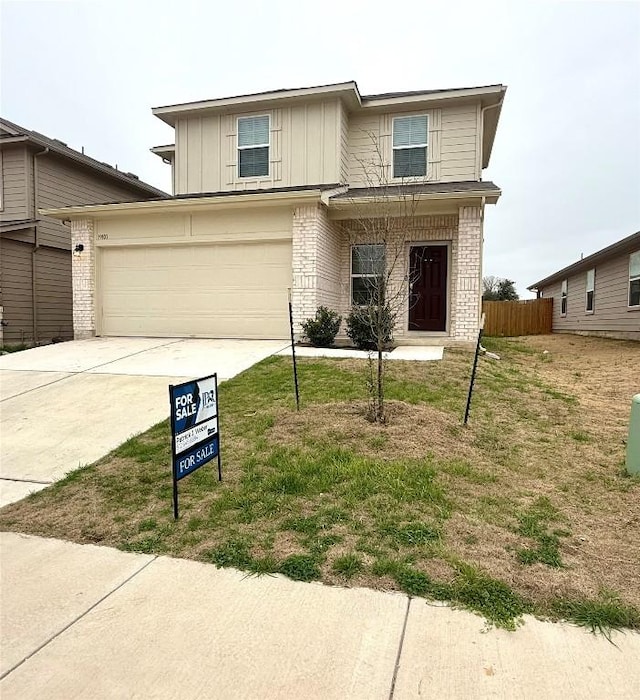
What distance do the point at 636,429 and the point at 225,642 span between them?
145 inches

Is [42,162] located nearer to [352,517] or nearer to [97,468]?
[97,468]

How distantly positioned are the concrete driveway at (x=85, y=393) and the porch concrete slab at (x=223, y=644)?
87.1 inches

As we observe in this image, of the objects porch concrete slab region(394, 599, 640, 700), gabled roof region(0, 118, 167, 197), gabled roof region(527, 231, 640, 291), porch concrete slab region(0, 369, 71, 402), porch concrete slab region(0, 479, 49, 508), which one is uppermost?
gabled roof region(0, 118, 167, 197)

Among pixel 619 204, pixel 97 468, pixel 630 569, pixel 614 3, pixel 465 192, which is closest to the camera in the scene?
pixel 630 569

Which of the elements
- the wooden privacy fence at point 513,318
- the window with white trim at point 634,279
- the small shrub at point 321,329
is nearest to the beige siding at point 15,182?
the small shrub at point 321,329

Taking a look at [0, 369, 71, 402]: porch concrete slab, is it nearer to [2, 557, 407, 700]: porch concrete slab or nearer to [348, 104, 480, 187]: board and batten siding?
[2, 557, 407, 700]: porch concrete slab

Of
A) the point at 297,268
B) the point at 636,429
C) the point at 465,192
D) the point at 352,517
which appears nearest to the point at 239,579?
the point at 352,517

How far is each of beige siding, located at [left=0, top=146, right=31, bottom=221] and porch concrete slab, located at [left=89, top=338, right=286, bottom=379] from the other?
6.88 metres

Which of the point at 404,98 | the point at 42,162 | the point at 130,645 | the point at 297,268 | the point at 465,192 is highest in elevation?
the point at 404,98

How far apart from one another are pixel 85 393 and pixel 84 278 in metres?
6.08

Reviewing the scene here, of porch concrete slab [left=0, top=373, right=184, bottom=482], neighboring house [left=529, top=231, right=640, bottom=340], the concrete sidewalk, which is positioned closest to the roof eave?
porch concrete slab [left=0, top=373, right=184, bottom=482]

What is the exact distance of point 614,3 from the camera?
912 cm

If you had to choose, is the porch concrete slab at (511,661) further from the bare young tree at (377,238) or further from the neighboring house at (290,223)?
the neighboring house at (290,223)

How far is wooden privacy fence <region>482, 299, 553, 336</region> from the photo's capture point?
23344mm
